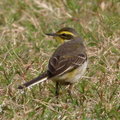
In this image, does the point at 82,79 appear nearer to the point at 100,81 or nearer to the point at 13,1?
the point at 100,81

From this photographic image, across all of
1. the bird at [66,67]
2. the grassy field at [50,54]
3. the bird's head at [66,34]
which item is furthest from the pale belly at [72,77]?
the bird's head at [66,34]

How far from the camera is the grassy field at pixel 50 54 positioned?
788 centimetres

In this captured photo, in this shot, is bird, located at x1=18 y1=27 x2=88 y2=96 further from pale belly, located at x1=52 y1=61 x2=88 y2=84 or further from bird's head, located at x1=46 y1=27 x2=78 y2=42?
bird's head, located at x1=46 y1=27 x2=78 y2=42

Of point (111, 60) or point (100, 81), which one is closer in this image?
point (100, 81)

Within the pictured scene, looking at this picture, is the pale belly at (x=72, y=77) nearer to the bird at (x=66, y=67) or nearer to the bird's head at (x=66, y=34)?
the bird at (x=66, y=67)

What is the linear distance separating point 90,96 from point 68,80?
1.46 ft

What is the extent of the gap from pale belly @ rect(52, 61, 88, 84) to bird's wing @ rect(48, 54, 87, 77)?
0.07m

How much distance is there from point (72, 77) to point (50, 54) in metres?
2.01

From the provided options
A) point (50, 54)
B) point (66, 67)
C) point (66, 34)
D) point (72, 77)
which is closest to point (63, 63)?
point (66, 67)

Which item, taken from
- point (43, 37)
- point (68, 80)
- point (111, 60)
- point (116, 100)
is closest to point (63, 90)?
point (68, 80)

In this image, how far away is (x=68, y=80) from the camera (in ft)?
28.7

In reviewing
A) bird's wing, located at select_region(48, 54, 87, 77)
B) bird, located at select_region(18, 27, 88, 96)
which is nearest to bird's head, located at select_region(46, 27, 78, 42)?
bird, located at select_region(18, 27, 88, 96)

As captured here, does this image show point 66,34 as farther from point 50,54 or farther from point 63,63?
point 63,63

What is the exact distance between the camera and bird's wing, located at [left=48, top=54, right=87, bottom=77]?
8.55 m
